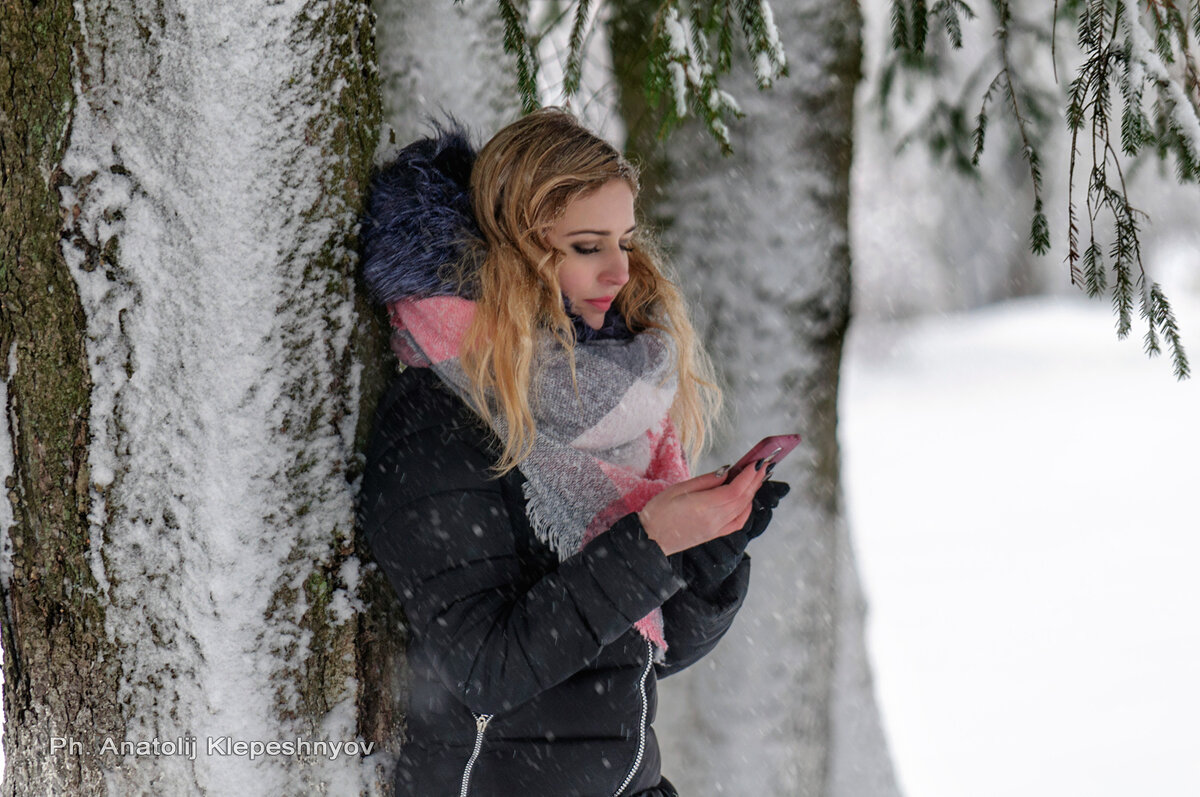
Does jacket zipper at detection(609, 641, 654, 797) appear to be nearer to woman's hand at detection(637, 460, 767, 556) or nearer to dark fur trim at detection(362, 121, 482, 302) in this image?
woman's hand at detection(637, 460, 767, 556)

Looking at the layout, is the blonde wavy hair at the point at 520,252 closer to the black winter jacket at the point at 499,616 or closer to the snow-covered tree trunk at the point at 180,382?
the black winter jacket at the point at 499,616

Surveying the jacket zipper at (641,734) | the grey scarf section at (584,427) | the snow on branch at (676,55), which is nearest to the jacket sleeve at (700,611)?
the jacket zipper at (641,734)

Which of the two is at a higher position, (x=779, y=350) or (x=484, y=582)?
(x=779, y=350)

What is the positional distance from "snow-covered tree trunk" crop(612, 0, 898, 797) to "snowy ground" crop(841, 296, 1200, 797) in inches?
76.4

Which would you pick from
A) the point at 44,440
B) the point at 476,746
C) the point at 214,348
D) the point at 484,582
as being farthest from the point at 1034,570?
the point at 44,440

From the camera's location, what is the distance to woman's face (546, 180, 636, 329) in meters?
1.76

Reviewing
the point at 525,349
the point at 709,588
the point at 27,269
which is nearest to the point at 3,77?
the point at 27,269

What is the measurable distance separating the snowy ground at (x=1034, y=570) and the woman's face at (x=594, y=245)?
3.59 metres

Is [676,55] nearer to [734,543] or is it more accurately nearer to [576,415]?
[576,415]

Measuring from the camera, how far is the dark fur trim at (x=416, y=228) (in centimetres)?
160

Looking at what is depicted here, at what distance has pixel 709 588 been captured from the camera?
1866mm

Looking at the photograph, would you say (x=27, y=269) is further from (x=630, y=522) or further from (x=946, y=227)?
(x=946, y=227)

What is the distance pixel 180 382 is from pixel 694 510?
838mm

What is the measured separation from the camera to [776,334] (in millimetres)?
2869
